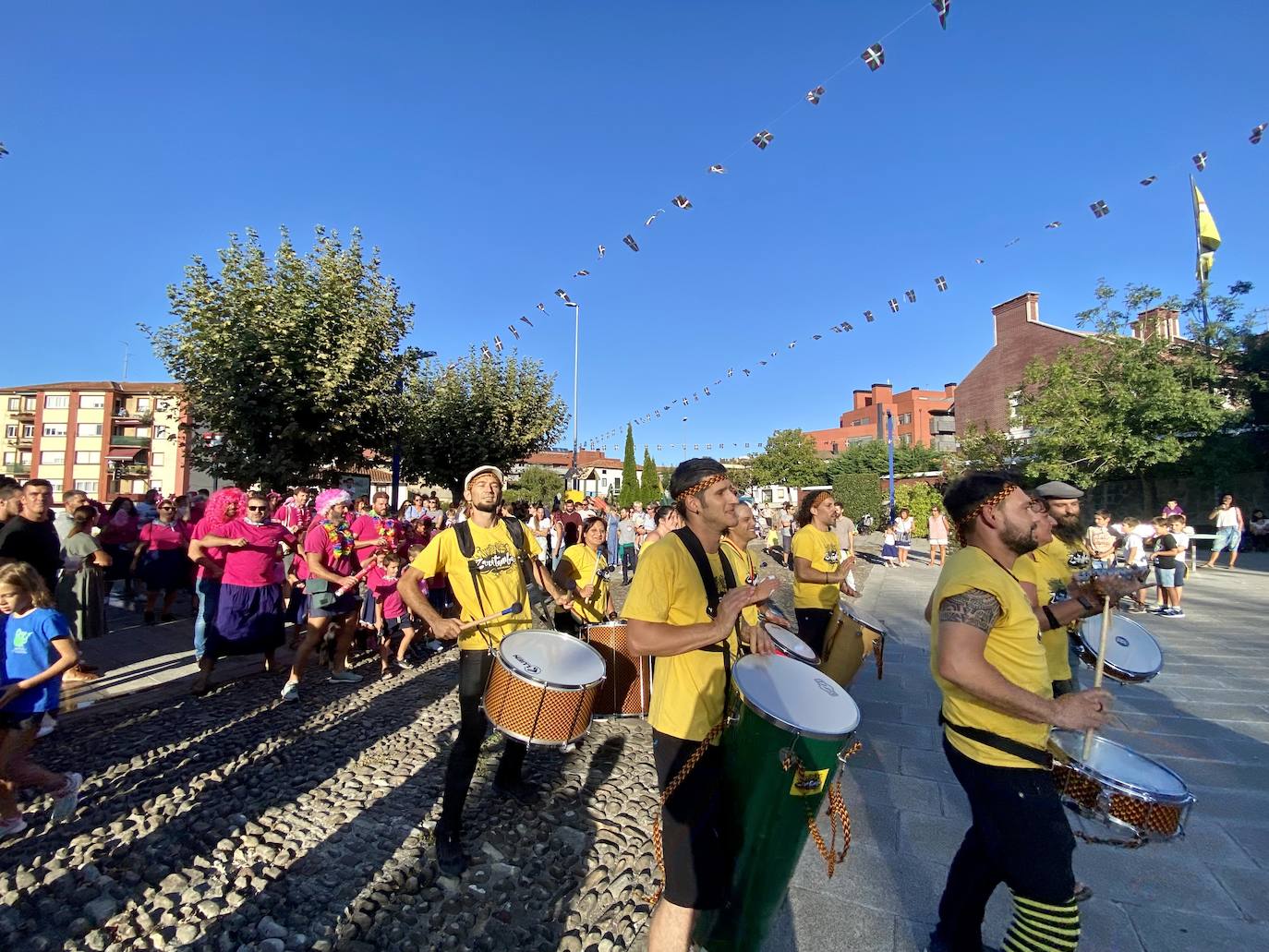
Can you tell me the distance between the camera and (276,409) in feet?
40.7

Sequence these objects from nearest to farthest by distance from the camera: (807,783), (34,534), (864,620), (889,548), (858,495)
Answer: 1. (807,783)
2. (864,620)
3. (34,534)
4. (889,548)
5. (858,495)

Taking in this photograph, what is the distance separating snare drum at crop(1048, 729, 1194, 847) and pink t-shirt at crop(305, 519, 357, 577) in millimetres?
5857

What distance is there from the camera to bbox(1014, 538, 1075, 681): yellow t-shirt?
3188mm

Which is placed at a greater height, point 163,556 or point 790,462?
point 790,462

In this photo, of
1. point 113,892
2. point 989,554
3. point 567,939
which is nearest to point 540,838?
point 567,939

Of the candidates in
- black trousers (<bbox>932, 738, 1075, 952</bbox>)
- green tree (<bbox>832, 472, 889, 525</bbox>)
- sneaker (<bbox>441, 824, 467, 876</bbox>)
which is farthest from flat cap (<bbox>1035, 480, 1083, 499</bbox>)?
green tree (<bbox>832, 472, 889, 525</bbox>)

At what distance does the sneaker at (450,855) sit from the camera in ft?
10.1

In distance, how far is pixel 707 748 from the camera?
216 centimetres

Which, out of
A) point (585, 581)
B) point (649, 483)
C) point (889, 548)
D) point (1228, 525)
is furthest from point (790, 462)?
point (585, 581)

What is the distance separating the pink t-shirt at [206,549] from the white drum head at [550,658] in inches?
155

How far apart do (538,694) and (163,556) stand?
8.46 m

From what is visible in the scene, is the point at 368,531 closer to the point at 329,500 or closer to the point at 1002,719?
the point at 329,500

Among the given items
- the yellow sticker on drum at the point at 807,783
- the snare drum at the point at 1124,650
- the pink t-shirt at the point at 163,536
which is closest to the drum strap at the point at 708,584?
the yellow sticker on drum at the point at 807,783

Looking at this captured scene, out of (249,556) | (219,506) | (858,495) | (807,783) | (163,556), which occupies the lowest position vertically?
(163,556)
